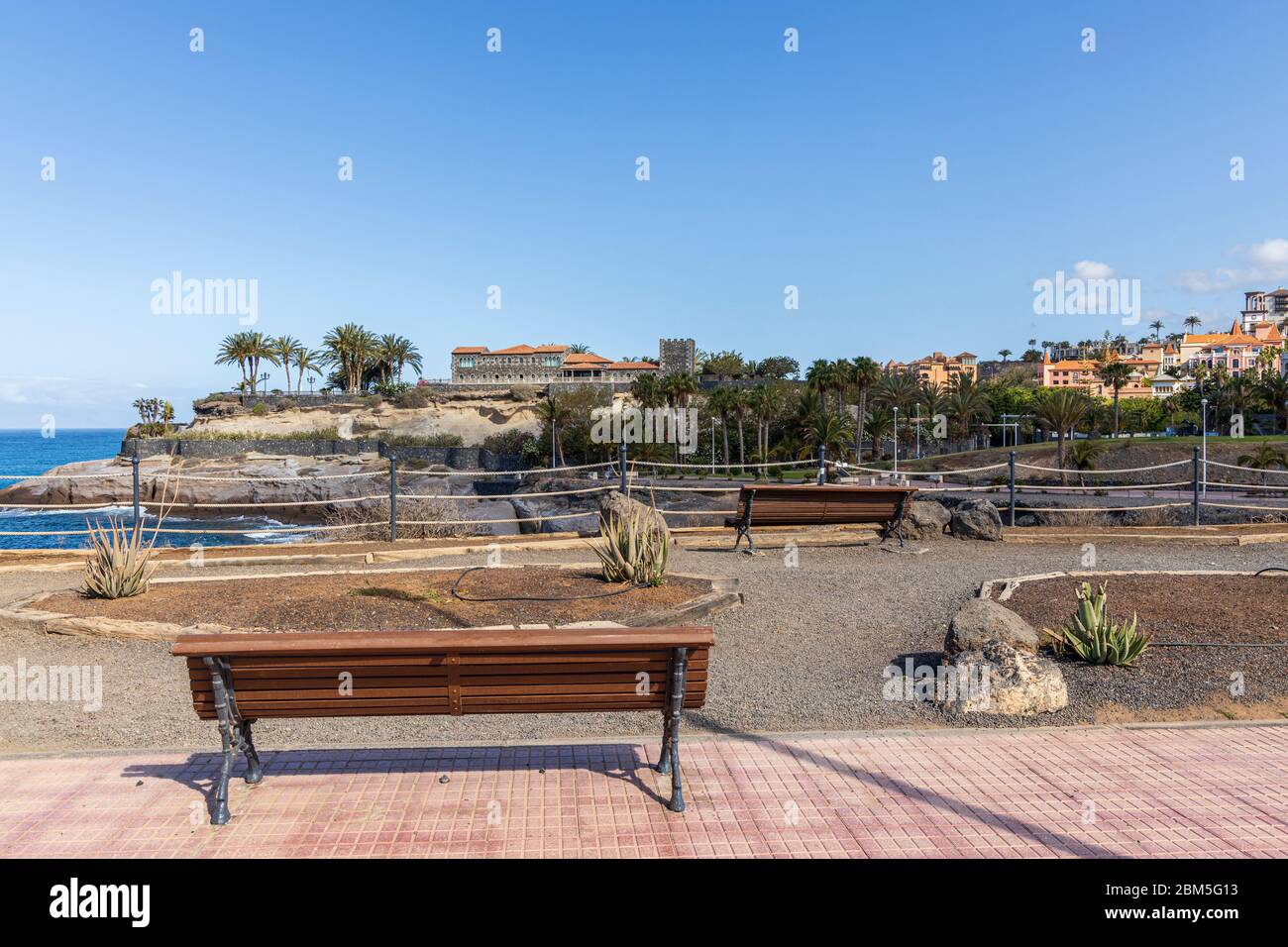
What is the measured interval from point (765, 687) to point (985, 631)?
5.53 feet

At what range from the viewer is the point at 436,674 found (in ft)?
14.2

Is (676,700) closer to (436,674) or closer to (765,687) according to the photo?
(436,674)

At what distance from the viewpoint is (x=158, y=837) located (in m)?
3.97

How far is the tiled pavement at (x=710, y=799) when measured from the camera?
12.8 feet

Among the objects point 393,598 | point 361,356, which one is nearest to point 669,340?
point 361,356

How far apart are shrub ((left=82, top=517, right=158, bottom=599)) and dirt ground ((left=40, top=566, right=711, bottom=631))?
0.41ft

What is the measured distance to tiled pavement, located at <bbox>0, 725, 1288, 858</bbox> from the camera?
389cm

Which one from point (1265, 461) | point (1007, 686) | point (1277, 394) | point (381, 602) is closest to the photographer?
point (1007, 686)

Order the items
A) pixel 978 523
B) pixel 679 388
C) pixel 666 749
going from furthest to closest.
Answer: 1. pixel 679 388
2. pixel 978 523
3. pixel 666 749

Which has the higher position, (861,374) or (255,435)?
(861,374)

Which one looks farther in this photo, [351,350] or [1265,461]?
[351,350]

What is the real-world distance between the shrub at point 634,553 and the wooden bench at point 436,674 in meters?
4.64

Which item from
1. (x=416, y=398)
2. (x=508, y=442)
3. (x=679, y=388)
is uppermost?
(x=416, y=398)

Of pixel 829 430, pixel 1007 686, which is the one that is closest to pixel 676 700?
pixel 1007 686
